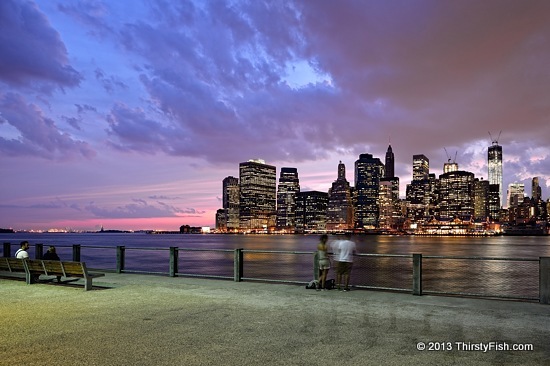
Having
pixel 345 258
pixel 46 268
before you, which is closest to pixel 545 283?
pixel 345 258

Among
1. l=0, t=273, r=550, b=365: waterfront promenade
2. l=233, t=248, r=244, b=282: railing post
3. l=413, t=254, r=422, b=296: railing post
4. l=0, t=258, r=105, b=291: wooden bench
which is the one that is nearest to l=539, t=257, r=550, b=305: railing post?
l=0, t=273, r=550, b=365: waterfront promenade

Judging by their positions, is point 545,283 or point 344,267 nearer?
Result: point 545,283

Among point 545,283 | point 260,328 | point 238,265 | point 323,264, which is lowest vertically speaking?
point 260,328

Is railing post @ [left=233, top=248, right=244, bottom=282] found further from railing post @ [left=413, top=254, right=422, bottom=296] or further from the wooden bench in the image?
railing post @ [left=413, top=254, right=422, bottom=296]

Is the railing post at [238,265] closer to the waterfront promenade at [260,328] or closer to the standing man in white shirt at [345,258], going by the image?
the waterfront promenade at [260,328]

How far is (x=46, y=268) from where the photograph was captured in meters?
13.6

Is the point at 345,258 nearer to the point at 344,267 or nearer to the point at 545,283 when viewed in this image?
the point at 344,267

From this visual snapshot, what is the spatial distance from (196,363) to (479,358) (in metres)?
4.15

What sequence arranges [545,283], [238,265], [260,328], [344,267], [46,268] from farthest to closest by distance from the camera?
[238,265]
[46,268]
[344,267]
[545,283]
[260,328]

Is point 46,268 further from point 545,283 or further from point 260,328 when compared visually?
point 545,283

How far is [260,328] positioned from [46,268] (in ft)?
29.0

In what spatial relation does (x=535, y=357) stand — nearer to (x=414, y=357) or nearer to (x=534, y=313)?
(x=414, y=357)

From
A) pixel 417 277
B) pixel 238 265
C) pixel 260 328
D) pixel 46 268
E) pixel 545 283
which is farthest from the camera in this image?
pixel 238 265

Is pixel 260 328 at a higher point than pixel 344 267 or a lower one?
lower
